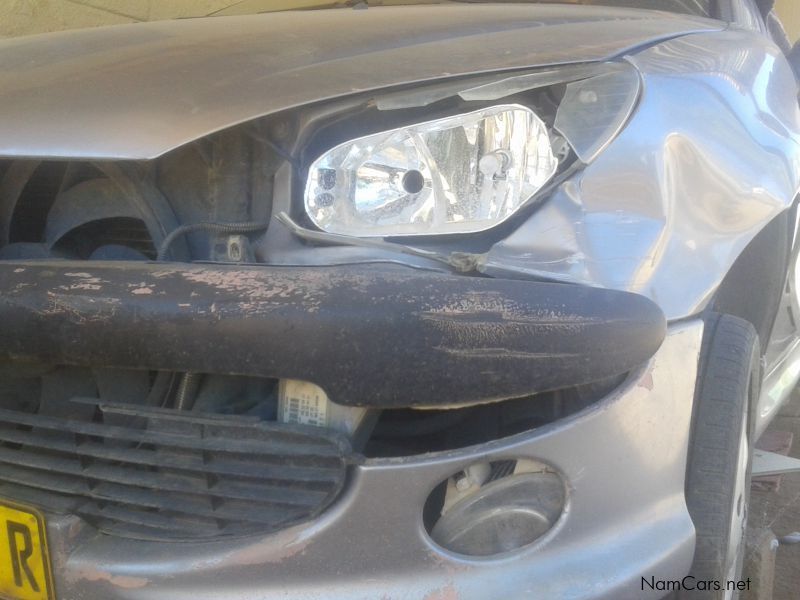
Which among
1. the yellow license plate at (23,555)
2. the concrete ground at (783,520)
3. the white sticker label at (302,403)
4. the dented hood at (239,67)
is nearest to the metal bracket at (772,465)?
the concrete ground at (783,520)

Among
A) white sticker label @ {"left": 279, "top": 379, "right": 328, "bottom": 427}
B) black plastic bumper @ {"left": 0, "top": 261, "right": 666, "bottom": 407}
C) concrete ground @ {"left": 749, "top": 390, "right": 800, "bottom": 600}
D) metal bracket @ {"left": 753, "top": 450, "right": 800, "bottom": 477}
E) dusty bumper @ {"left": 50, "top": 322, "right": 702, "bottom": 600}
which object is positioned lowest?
concrete ground @ {"left": 749, "top": 390, "right": 800, "bottom": 600}

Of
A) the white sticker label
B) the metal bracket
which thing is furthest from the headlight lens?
the metal bracket

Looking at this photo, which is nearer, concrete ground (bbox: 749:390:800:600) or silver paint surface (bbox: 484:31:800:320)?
silver paint surface (bbox: 484:31:800:320)

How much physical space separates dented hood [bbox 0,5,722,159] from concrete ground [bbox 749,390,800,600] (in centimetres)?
149

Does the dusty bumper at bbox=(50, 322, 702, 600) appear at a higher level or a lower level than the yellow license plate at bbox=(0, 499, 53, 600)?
higher

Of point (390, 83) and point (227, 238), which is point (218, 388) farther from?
point (390, 83)

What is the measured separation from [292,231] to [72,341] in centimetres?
41

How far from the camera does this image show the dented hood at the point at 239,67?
1389mm

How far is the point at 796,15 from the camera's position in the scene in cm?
830

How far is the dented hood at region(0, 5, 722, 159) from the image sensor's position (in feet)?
4.56

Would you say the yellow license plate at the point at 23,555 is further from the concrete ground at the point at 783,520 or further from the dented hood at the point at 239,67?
the concrete ground at the point at 783,520

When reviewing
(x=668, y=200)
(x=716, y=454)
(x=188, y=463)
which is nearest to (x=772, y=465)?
(x=716, y=454)

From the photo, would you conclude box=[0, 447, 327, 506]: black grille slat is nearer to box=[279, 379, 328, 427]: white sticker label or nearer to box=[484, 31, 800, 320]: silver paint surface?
box=[279, 379, 328, 427]: white sticker label

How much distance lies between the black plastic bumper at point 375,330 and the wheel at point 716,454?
27 centimetres
